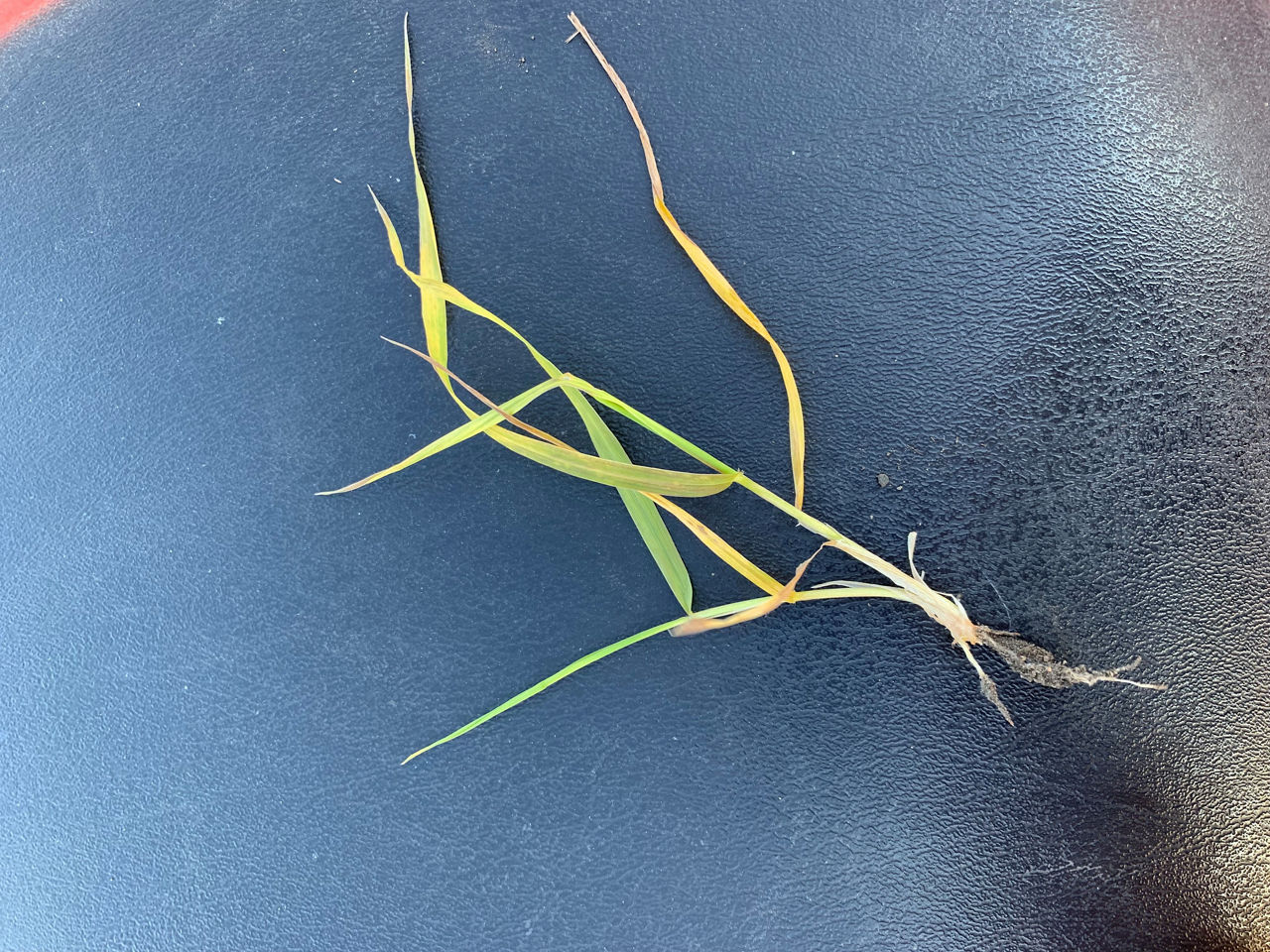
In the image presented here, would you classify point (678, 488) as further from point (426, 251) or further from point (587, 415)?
point (426, 251)

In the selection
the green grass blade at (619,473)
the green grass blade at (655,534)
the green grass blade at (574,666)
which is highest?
the green grass blade at (619,473)

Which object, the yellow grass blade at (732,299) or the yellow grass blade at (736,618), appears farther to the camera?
the yellow grass blade at (732,299)

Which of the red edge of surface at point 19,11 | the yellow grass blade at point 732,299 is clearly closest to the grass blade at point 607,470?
the yellow grass blade at point 732,299

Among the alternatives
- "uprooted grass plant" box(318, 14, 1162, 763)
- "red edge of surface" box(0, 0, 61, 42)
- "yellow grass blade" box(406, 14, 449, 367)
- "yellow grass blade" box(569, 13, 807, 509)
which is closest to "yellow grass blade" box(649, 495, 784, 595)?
"uprooted grass plant" box(318, 14, 1162, 763)

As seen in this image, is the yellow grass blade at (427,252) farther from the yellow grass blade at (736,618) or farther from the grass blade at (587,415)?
the yellow grass blade at (736,618)

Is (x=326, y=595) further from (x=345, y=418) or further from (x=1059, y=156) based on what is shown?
(x=1059, y=156)

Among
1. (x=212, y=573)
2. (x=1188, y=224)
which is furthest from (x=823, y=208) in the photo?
(x=212, y=573)

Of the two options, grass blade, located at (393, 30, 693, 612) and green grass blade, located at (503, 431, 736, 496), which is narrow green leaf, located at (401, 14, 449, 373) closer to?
grass blade, located at (393, 30, 693, 612)

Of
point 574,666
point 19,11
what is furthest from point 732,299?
point 19,11
